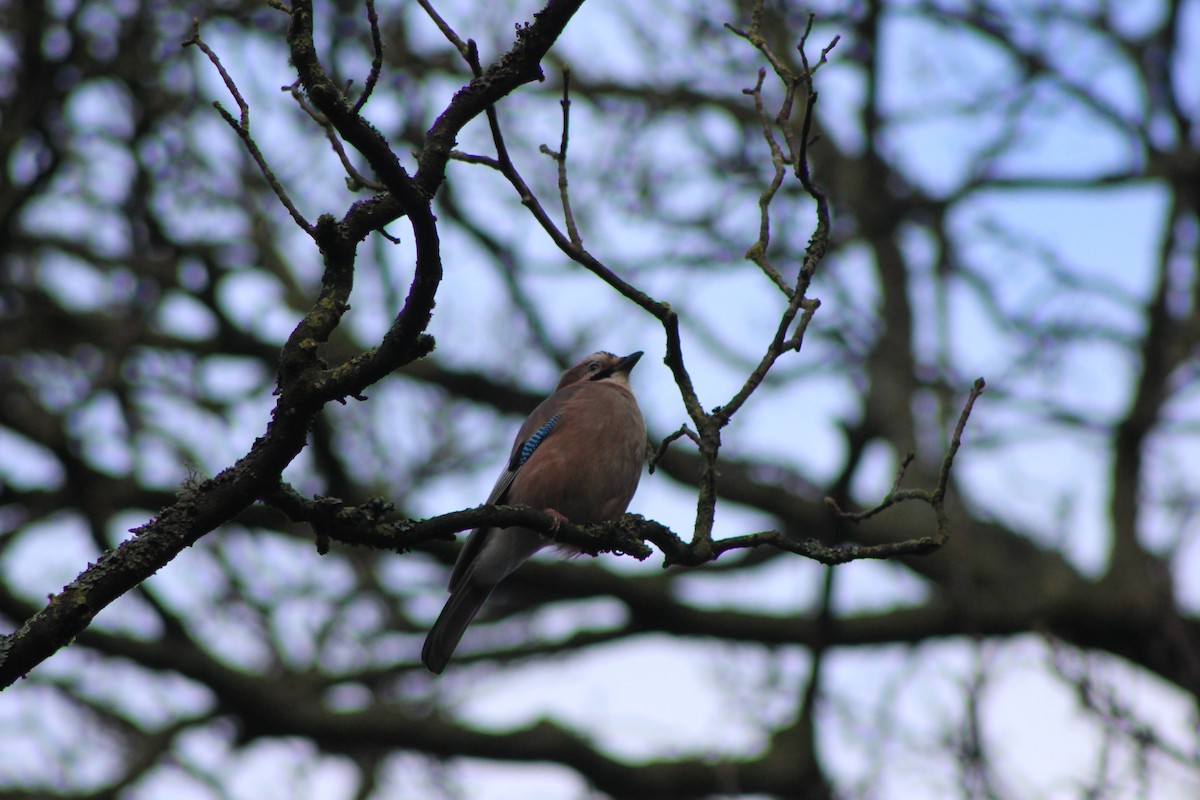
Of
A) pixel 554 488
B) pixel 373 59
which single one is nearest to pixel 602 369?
pixel 554 488

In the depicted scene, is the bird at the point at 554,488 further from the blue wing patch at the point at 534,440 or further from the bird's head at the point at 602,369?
the bird's head at the point at 602,369

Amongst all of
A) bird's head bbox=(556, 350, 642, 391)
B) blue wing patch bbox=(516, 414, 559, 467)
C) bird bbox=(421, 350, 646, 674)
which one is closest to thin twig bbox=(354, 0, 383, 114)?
bird bbox=(421, 350, 646, 674)

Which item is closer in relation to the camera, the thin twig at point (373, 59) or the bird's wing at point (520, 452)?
the thin twig at point (373, 59)

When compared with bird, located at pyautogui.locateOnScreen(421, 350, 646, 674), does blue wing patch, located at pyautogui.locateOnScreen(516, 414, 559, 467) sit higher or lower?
higher

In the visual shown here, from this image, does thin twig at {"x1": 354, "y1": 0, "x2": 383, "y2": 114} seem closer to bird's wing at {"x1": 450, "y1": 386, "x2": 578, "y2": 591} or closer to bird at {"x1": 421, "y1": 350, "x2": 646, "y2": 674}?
bird at {"x1": 421, "y1": 350, "x2": 646, "y2": 674}

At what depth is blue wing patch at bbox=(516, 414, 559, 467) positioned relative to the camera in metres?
7.07

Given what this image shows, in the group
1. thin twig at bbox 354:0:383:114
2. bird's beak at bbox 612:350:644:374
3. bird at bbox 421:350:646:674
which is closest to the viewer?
thin twig at bbox 354:0:383:114

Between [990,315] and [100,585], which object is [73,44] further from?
[990,315]

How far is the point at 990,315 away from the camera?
13.7 meters

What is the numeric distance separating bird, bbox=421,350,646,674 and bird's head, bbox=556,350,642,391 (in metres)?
0.94

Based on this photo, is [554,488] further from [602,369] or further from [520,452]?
[602,369]

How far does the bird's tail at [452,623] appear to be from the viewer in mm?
6000

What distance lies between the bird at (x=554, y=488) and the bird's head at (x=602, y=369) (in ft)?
3.08

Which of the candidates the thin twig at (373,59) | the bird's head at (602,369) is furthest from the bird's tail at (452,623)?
the thin twig at (373,59)
